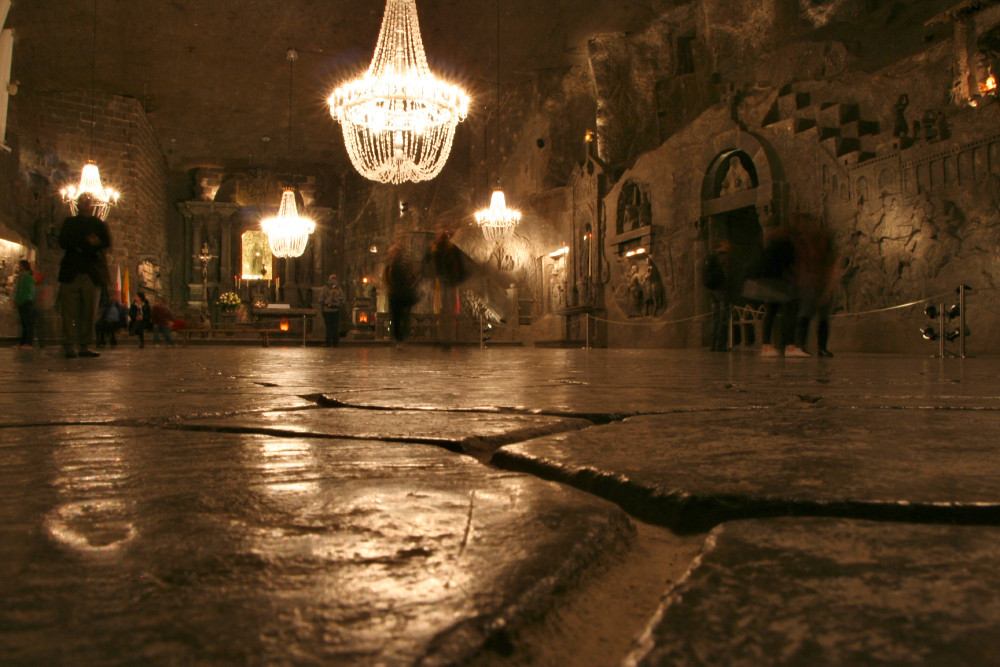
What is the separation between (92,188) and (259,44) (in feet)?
19.0

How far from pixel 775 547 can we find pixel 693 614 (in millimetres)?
151

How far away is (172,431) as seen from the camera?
Result: 1275 millimetres

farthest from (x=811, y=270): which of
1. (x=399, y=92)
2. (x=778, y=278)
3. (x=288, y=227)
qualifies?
(x=288, y=227)

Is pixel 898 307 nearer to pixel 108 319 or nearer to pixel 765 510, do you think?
pixel 765 510

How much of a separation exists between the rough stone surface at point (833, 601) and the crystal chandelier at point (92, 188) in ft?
47.4

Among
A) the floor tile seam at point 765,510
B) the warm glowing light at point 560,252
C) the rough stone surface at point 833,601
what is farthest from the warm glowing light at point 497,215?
the rough stone surface at point 833,601

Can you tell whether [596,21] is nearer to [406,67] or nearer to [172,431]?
[406,67]

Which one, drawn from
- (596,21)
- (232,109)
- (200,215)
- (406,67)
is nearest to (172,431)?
(406,67)

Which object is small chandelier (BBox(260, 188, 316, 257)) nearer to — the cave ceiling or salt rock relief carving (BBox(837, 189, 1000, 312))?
the cave ceiling

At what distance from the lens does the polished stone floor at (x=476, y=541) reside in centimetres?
37

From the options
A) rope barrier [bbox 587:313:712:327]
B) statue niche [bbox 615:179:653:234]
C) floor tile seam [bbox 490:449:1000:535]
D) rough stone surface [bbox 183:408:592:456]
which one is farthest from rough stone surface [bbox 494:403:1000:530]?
statue niche [bbox 615:179:653:234]

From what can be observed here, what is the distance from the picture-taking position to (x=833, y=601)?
0.42m

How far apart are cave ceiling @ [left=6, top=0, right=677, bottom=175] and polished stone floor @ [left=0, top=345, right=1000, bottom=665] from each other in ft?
51.2

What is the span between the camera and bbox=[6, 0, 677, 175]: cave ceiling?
49.6ft
